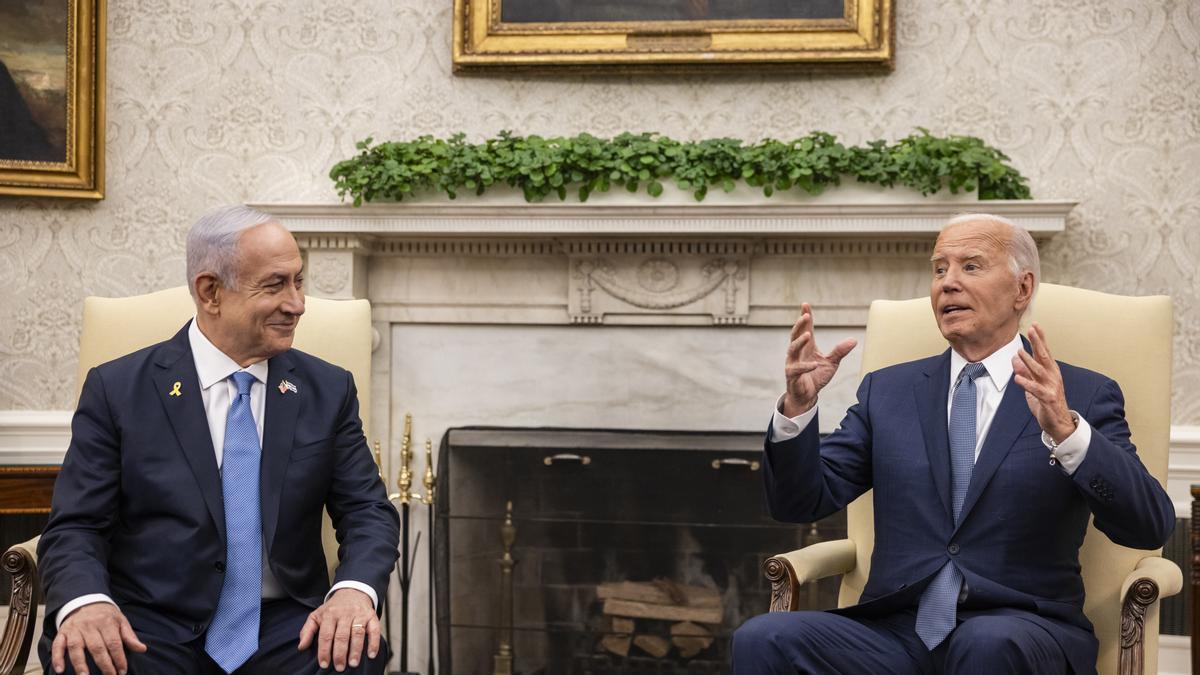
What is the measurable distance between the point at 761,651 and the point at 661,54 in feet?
8.38

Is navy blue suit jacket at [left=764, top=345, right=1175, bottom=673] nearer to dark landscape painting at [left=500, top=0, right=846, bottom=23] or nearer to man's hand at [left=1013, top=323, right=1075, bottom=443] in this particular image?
man's hand at [left=1013, top=323, right=1075, bottom=443]

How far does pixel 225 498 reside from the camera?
2.41 m

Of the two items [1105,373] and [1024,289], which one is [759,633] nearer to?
[1024,289]

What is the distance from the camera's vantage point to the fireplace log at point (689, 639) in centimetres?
420

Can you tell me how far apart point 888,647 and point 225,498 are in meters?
1.44

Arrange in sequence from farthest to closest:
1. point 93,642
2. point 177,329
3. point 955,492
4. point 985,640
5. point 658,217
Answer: point 658,217
point 177,329
point 955,492
point 985,640
point 93,642

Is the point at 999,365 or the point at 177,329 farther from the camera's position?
the point at 177,329

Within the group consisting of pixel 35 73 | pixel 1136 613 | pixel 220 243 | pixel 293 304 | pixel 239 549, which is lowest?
pixel 1136 613

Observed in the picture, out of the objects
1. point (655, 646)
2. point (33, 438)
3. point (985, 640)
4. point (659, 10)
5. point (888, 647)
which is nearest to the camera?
point (985, 640)

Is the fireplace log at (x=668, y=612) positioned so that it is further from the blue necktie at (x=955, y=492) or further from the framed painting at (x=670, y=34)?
the framed painting at (x=670, y=34)

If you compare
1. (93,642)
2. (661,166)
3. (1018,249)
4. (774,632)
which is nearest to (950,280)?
(1018,249)

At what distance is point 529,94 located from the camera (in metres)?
4.41

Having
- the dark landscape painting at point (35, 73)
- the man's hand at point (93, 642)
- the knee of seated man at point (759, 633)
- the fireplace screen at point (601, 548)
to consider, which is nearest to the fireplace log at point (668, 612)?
the fireplace screen at point (601, 548)

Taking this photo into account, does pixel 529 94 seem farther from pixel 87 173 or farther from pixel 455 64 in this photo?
pixel 87 173
